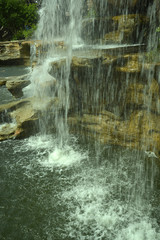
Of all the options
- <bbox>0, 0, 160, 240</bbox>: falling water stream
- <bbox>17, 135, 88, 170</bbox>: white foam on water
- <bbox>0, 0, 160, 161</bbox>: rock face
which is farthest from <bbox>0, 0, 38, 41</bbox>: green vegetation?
<bbox>0, 0, 160, 240</bbox>: falling water stream

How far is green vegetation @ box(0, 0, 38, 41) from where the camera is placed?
2366cm

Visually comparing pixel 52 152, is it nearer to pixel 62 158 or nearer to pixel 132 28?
pixel 62 158

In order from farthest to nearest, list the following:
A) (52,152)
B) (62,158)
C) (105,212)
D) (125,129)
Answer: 1. (52,152)
2. (125,129)
3. (62,158)
4. (105,212)

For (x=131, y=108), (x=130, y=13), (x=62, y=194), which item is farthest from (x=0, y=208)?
(x=130, y=13)

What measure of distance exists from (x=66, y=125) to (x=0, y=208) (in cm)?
364

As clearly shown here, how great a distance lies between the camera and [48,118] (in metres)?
7.21

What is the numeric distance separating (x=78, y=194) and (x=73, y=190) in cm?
17

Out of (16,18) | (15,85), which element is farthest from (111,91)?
(16,18)

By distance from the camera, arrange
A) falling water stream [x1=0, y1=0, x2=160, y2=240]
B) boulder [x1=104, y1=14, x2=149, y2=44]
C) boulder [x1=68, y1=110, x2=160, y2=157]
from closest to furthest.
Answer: falling water stream [x1=0, y1=0, x2=160, y2=240]
boulder [x1=68, y1=110, x2=160, y2=157]
boulder [x1=104, y1=14, x2=149, y2=44]

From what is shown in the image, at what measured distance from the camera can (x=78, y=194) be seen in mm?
4500

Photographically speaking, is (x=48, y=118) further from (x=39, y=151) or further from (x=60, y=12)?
(x=60, y=12)

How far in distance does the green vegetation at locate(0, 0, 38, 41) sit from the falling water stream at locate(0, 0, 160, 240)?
20.1m

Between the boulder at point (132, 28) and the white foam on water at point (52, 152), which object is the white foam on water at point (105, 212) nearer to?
the white foam on water at point (52, 152)

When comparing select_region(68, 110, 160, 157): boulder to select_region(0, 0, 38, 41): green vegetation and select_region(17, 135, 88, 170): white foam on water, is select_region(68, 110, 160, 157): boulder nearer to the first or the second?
select_region(17, 135, 88, 170): white foam on water
